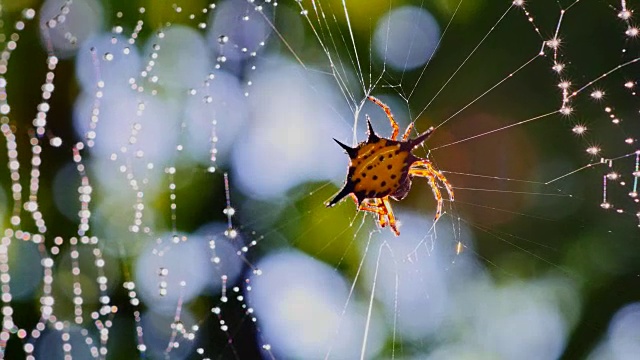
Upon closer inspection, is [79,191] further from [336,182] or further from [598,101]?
[598,101]

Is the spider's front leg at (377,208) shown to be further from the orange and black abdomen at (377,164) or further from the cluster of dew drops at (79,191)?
the cluster of dew drops at (79,191)

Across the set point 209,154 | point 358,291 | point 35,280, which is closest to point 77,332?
point 35,280

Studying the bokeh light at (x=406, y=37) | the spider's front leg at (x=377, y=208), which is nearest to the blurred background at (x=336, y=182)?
the bokeh light at (x=406, y=37)

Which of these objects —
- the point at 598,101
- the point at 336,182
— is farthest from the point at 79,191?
the point at 598,101

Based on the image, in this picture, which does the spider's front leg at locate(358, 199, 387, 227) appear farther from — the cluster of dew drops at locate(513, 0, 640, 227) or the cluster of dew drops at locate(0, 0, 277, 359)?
the cluster of dew drops at locate(513, 0, 640, 227)

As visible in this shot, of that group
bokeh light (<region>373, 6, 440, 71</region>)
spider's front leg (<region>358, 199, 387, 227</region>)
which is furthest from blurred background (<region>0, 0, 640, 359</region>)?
spider's front leg (<region>358, 199, 387, 227</region>)

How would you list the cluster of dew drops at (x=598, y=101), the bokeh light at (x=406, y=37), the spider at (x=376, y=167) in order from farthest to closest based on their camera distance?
1. the bokeh light at (x=406, y=37)
2. the cluster of dew drops at (x=598, y=101)
3. the spider at (x=376, y=167)
